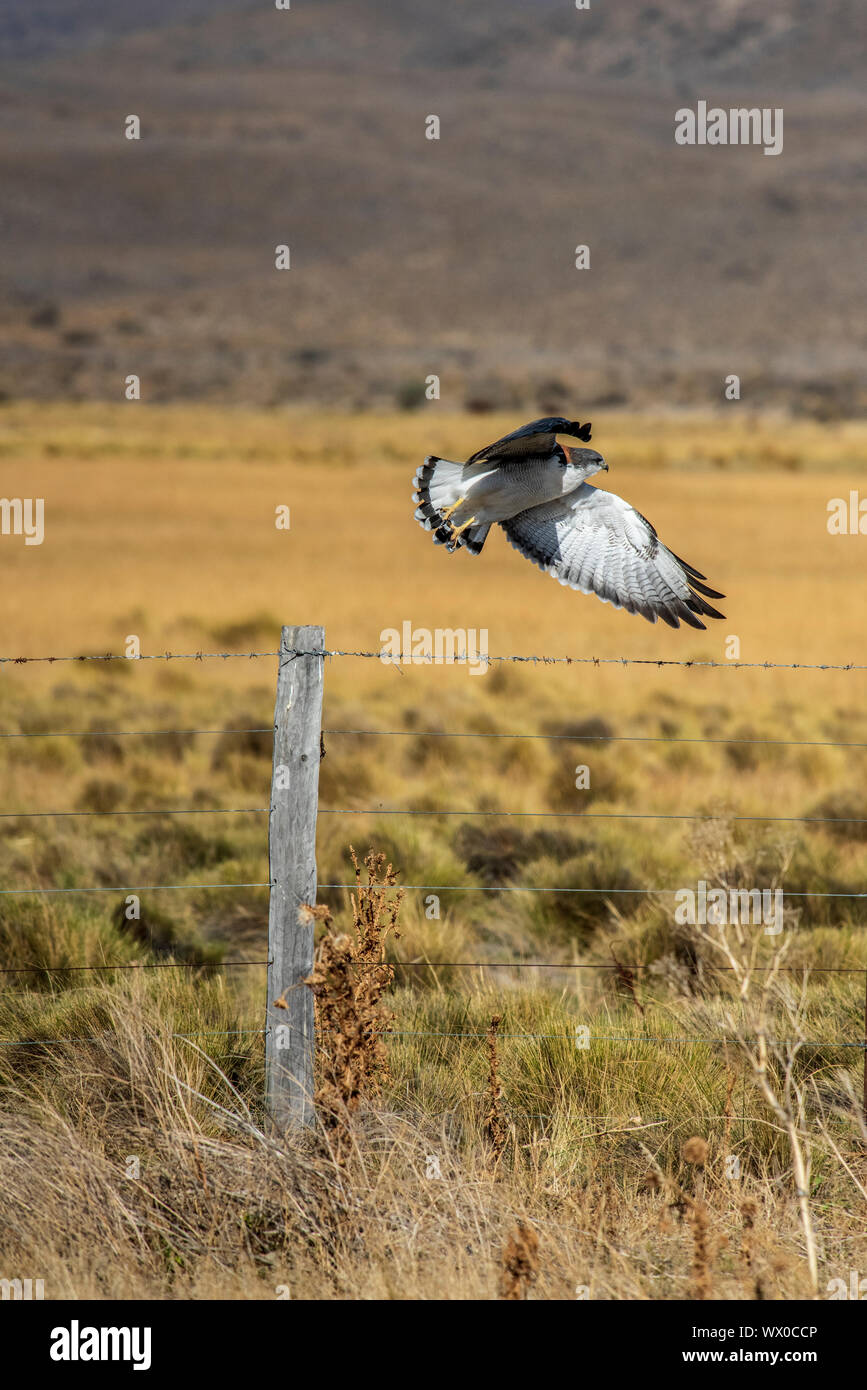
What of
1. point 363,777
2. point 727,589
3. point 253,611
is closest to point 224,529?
point 253,611

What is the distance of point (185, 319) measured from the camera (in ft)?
271

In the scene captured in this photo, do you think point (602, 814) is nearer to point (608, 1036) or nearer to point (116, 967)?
point (608, 1036)

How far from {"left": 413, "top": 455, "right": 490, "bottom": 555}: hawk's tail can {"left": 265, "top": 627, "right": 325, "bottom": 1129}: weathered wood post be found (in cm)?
178

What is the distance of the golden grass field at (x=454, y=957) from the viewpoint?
3.70 m

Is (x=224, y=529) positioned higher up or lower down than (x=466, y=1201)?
higher up

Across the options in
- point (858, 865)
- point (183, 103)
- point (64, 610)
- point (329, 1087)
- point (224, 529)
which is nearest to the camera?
point (329, 1087)

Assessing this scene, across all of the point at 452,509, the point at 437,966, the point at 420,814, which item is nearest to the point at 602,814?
the point at 420,814

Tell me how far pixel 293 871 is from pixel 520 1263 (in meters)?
1.38

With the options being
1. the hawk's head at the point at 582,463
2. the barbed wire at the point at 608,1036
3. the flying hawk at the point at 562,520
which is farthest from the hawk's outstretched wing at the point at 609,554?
the barbed wire at the point at 608,1036

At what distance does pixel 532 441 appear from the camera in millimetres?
5234

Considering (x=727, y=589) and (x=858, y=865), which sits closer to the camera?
(x=858, y=865)

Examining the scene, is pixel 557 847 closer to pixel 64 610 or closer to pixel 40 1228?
pixel 40 1228
